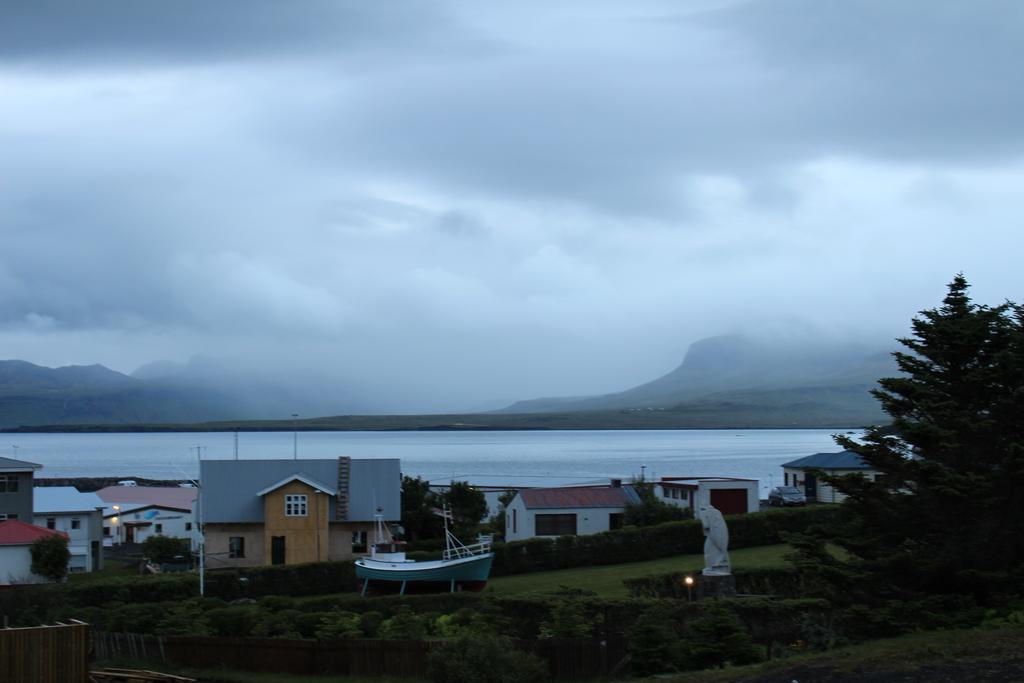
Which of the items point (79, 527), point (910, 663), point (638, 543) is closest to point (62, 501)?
point (79, 527)

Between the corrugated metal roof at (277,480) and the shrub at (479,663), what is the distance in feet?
84.4

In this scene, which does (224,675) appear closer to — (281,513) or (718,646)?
(718,646)

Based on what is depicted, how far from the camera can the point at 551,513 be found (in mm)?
48250

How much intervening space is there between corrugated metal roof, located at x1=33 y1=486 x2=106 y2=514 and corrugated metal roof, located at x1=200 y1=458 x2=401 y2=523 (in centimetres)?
1237

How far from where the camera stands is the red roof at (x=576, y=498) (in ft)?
159

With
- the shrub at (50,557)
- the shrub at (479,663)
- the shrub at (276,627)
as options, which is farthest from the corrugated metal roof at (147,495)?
the shrub at (479,663)

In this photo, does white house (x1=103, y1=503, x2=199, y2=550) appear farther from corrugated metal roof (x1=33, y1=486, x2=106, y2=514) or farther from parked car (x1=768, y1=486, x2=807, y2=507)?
parked car (x1=768, y1=486, x2=807, y2=507)

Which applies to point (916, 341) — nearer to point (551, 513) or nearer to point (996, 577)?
point (996, 577)

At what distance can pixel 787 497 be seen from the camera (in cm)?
6088

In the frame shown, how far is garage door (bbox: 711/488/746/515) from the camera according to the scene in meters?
51.2

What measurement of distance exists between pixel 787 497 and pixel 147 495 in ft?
150

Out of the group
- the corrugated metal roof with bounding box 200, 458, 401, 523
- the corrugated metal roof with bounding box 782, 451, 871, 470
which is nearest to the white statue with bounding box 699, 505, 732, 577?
the corrugated metal roof with bounding box 200, 458, 401, 523

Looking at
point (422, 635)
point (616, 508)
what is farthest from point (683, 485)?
point (422, 635)

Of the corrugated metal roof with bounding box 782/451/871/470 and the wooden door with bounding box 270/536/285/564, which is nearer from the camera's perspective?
the wooden door with bounding box 270/536/285/564
